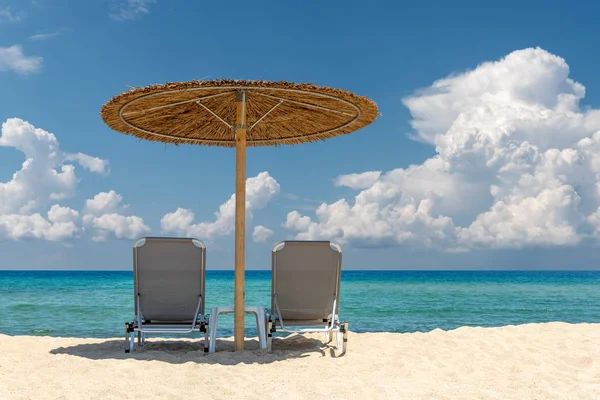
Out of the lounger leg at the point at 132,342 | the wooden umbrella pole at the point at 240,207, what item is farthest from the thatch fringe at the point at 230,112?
the lounger leg at the point at 132,342

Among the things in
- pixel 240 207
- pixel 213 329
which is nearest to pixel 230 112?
pixel 240 207

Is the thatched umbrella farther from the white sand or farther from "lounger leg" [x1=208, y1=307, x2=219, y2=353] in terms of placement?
the white sand

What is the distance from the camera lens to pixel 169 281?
630cm

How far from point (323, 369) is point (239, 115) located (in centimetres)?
267

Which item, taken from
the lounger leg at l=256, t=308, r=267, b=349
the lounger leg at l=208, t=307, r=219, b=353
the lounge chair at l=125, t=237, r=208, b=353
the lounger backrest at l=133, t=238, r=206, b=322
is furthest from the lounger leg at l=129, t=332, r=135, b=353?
the lounger leg at l=256, t=308, r=267, b=349

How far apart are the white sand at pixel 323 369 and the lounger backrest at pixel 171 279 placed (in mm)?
440

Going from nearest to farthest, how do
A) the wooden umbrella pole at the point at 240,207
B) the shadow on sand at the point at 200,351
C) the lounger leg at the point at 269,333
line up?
the shadow on sand at the point at 200,351
the wooden umbrella pole at the point at 240,207
the lounger leg at the point at 269,333

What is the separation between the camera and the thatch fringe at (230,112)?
212 inches

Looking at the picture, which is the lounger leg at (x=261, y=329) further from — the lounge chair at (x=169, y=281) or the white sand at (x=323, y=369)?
the lounge chair at (x=169, y=281)

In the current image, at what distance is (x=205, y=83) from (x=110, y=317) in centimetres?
1123

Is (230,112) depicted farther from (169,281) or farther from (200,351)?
(200,351)

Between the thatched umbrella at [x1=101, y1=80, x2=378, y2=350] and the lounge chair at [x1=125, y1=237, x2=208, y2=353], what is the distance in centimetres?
51

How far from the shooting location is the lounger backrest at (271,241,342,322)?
20.5 feet

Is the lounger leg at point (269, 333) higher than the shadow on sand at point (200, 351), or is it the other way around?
the lounger leg at point (269, 333)
